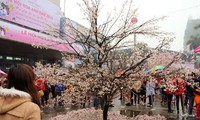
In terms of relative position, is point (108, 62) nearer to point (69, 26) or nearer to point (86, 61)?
point (86, 61)

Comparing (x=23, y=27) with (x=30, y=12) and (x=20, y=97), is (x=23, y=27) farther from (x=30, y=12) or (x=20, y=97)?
(x=20, y=97)

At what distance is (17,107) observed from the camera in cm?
273

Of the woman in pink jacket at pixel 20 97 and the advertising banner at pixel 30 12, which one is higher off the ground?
the advertising banner at pixel 30 12

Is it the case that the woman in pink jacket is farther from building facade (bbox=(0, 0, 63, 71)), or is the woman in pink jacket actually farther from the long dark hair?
building facade (bbox=(0, 0, 63, 71))

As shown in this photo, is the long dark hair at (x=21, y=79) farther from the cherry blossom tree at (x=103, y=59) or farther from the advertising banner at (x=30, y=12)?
the advertising banner at (x=30, y=12)

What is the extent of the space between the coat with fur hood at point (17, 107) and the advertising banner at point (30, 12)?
15196mm

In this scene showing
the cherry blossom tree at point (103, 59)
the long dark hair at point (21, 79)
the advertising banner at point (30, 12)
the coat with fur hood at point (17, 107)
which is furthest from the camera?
the advertising banner at point (30, 12)

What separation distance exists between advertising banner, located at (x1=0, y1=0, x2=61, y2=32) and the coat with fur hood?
15196 millimetres

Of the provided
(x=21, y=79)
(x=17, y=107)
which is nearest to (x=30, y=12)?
(x=21, y=79)

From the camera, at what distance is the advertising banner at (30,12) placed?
19.0 meters

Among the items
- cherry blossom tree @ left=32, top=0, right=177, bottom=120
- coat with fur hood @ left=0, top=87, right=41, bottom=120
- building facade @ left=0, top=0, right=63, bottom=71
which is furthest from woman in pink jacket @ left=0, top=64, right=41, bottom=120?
building facade @ left=0, top=0, right=63, bottom=71

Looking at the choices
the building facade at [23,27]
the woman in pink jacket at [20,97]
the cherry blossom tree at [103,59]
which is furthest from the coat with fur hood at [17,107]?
the building facade at [23,27]

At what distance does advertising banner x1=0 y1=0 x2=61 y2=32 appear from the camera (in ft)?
62.2

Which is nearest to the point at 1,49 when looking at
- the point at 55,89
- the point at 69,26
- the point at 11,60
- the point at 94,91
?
the point at 11,60
